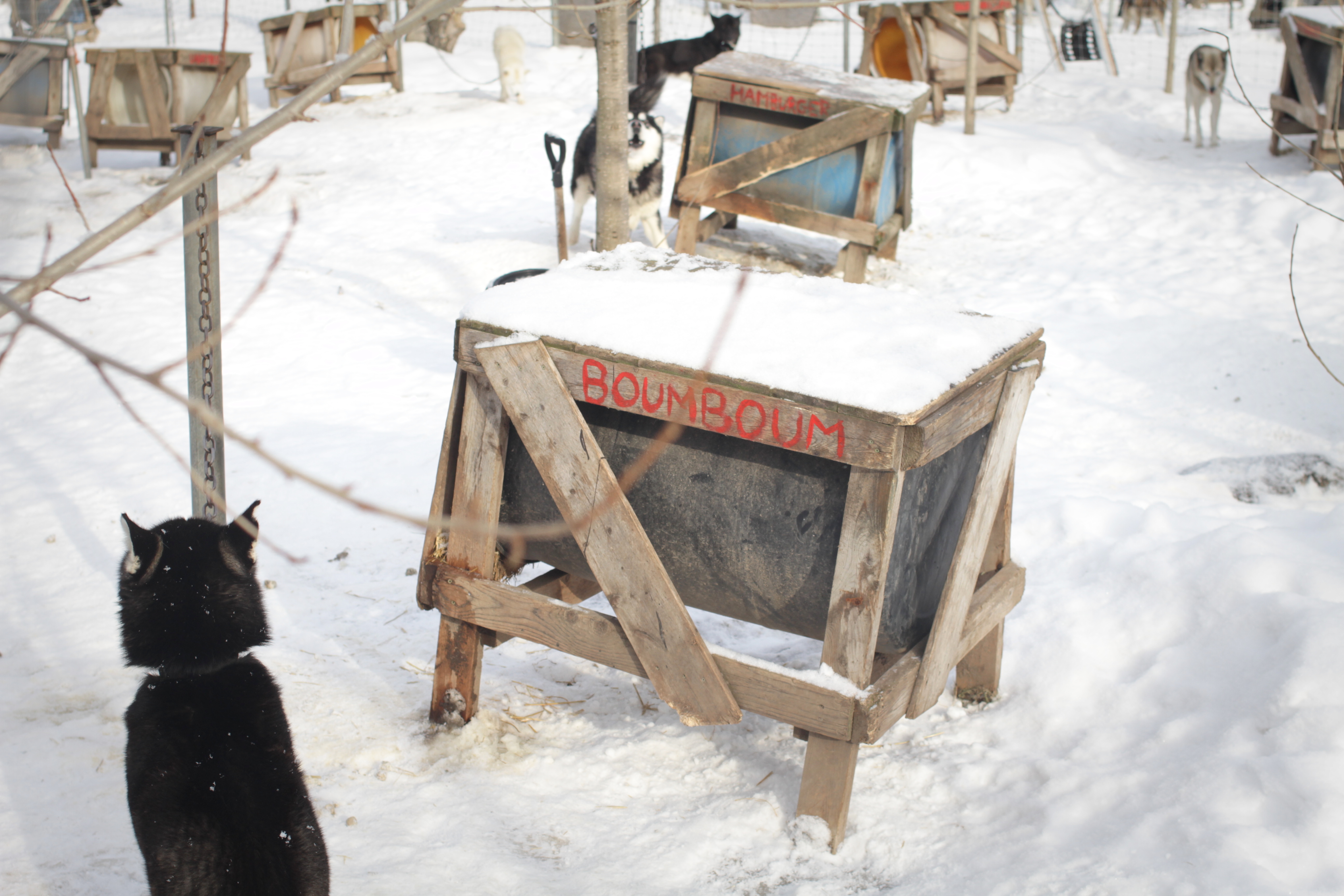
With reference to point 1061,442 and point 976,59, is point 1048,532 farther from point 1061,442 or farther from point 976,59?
point 976,59

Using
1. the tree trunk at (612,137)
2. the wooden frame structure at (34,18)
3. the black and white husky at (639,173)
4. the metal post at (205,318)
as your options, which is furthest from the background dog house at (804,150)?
the wooden frame structure at (34,18)

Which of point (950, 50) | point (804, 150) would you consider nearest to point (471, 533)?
point (804, 150)

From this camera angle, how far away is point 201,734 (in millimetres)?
2076

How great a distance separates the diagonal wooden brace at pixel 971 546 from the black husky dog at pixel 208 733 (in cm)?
154

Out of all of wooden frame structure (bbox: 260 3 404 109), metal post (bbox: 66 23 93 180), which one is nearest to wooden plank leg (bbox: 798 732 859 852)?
metal post (bbox: 66 23 93 180)

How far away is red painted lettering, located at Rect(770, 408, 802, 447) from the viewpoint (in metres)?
2.28

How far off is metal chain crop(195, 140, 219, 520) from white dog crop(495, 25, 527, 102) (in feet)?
32.9

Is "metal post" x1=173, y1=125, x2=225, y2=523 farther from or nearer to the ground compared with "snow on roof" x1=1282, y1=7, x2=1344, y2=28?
nearer to the ground

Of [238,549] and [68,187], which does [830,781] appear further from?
[68,187]

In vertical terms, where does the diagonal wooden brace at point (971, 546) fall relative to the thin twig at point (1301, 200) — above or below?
below

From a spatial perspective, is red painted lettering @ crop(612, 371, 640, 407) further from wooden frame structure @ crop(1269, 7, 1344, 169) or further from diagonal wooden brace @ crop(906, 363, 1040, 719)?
wooden frame structure @ crop(1269, 7, 1344, 169)

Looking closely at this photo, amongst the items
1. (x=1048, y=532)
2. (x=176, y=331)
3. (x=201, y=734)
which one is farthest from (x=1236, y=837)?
(x=176, y=331)

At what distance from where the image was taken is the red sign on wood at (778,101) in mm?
6625

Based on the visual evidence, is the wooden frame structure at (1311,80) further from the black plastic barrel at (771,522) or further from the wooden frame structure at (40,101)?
the wooden frame structure at (40,101)
